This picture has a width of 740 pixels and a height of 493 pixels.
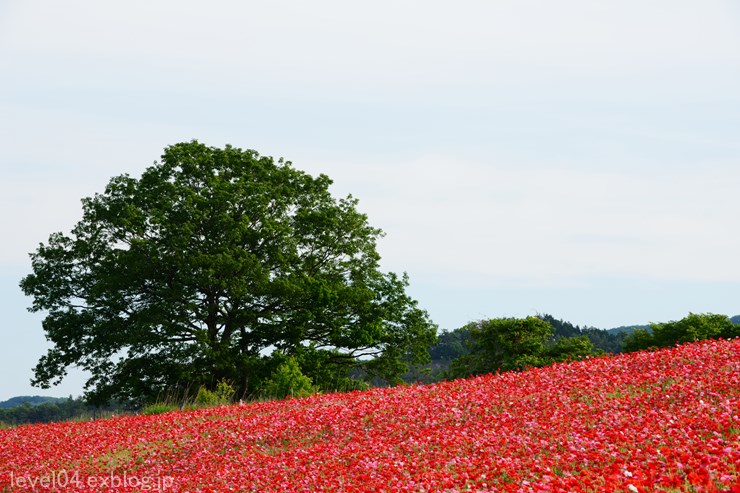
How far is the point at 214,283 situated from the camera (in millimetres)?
32531

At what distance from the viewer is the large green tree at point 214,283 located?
110ft

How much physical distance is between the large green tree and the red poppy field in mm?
13203

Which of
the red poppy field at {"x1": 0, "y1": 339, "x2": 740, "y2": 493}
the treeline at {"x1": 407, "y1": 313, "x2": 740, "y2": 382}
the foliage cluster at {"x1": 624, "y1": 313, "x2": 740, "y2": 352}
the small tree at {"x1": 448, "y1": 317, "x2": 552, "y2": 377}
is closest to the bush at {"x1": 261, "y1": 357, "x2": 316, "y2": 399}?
the red poppy field at {"x1": 0, "y1": 339, "x2": 740, "y2": 493}

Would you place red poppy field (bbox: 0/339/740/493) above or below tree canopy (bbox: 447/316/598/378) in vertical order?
below

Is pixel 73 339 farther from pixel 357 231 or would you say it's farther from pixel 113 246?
pixel 357 231

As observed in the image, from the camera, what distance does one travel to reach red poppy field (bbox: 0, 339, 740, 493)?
31.2 feet

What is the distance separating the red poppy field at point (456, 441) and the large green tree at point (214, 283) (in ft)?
43.3

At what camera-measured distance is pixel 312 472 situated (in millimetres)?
11805

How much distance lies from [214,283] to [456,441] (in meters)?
22.1

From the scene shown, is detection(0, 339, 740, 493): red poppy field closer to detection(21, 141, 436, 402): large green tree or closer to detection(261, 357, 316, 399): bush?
detection(261, 357, 316, 399): bush

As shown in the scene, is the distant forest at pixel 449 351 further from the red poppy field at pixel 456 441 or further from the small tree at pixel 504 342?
the red poppy field at pixel 456 441

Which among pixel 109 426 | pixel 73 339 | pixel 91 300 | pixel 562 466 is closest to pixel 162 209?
pixel 91 300

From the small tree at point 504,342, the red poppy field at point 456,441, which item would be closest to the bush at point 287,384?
the red poppy field at point 456,441

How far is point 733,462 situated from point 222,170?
1210 inches
